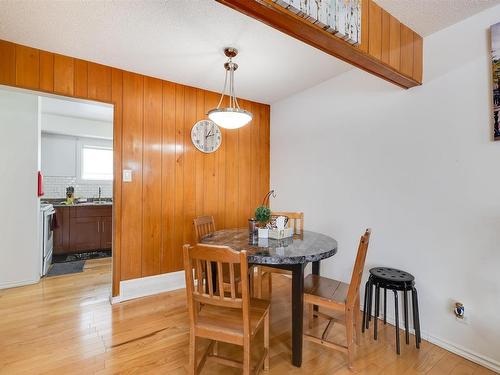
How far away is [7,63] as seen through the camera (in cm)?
218

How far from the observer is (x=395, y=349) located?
1.88 meters

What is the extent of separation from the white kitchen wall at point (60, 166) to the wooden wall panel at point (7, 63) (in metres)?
2.93

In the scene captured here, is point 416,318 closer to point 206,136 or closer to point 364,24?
point 364,24

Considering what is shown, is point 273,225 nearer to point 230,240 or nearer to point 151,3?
point 230,240

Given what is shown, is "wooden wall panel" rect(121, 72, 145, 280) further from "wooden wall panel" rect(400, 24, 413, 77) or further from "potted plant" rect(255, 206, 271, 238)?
"wooden wall panel" rect(400, 24, 413, 77)

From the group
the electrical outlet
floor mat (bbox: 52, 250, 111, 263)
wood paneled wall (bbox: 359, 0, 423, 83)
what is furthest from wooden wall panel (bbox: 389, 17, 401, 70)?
floor mat (bbox: 52, 250, 111, 263)

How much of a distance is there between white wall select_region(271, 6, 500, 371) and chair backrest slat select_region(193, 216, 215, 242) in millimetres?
1315

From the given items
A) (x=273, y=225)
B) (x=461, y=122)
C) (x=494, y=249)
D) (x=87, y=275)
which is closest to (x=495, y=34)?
(x=461, y=122)

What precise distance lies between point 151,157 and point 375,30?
2424mm

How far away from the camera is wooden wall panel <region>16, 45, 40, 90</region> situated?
7.30 feet

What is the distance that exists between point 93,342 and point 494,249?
9.84ft

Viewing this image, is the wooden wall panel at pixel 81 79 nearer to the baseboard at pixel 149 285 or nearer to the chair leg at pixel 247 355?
the baseboard at pixel 149 285

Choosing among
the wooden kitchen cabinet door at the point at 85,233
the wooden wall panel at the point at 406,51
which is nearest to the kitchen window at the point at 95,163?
the wooden kitchen cabinet door at the point at 85,233

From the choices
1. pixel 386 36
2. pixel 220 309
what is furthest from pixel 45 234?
pixel 386 36
